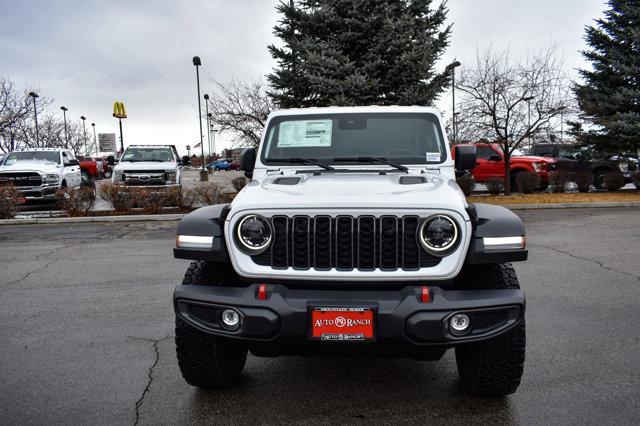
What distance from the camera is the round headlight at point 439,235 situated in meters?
2.83

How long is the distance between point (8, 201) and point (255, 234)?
42.2ft

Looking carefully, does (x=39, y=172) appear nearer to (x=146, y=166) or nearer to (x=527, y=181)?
(x=146, y=166)

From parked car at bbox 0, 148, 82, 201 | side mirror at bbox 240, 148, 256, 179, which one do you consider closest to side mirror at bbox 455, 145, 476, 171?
side mirror at bbox 240, 148, 256, 179

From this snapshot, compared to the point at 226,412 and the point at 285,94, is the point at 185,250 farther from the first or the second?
the point at 285,94

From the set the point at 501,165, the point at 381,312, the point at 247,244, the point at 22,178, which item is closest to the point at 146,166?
the point at 22,178

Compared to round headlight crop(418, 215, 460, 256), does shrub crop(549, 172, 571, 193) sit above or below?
below

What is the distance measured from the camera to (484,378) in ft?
10.2

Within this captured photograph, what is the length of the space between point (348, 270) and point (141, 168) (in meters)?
13.5

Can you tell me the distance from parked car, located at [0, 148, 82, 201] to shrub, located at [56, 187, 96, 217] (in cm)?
192

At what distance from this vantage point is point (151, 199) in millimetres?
13906

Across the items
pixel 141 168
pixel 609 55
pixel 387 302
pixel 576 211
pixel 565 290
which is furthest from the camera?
pixel 609 55

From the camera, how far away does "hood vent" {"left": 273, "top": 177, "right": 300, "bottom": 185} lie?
138 inches

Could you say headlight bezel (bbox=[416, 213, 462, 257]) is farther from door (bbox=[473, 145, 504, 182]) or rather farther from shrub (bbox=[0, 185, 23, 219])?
door (bbox=[473, 145, 504, 182])

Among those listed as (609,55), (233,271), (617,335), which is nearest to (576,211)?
(609,55)
